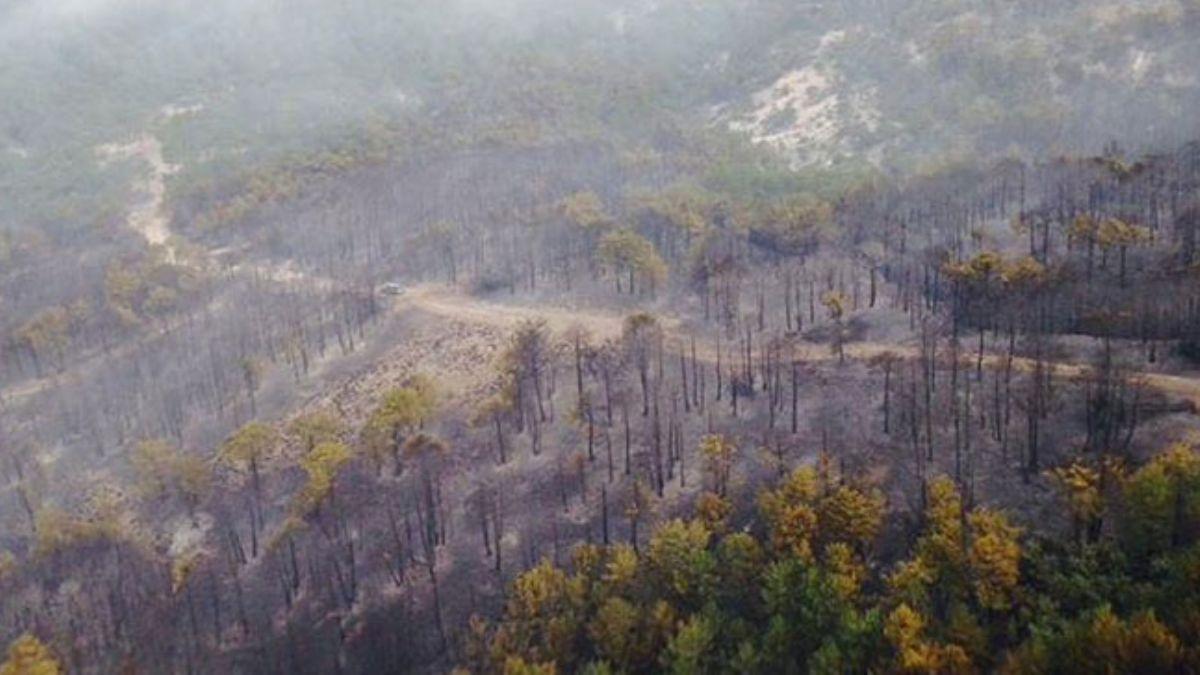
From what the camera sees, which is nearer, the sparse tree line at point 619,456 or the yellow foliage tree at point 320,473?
the sparse tree line at point 619,456

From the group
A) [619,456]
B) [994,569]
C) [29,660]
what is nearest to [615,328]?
[619,456]

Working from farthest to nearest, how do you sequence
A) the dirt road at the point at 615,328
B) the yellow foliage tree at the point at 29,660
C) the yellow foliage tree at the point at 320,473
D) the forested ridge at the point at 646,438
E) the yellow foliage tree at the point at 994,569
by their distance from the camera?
the yellow foliage tree at the point at 320,473, the dirt road at the point at 615,328, the yellow foliage tree at the point at 29,660, the forested ridge at the point at 646,438, the yellow foliage tree at the point at 994,569

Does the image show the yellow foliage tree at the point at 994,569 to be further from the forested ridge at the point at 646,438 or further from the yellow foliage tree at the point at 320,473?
the yellow foliage tree at the point at 320,473

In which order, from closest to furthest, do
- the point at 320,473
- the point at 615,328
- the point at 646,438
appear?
the point at 320,473, the point at 646,438, the point at 615,328

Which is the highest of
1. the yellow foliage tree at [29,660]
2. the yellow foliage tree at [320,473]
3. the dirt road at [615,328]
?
the dirt road at [615,328]

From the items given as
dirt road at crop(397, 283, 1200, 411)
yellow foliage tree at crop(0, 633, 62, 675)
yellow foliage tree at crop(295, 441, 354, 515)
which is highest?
dirt road at crop(397, 283, 1200, 411)

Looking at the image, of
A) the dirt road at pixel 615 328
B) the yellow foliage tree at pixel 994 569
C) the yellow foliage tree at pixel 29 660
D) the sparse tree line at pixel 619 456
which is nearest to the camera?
the yellow foliage tree at pixel 994 569

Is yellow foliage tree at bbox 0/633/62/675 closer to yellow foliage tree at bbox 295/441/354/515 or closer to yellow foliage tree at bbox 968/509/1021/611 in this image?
yellow foliage tree at bbox 295/441/354/515

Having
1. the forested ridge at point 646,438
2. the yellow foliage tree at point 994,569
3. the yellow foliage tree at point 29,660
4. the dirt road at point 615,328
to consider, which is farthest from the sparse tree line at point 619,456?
the yellow foliage tree at point 29,660

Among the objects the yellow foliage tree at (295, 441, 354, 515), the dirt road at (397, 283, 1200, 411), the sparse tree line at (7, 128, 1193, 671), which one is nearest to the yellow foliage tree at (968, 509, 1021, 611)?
the sparse tree line at (7, 128, 1193, 671)

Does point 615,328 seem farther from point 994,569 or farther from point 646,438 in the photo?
point 994,569

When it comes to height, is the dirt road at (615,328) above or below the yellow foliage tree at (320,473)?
above

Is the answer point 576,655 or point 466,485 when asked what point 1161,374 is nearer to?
point 576,655
